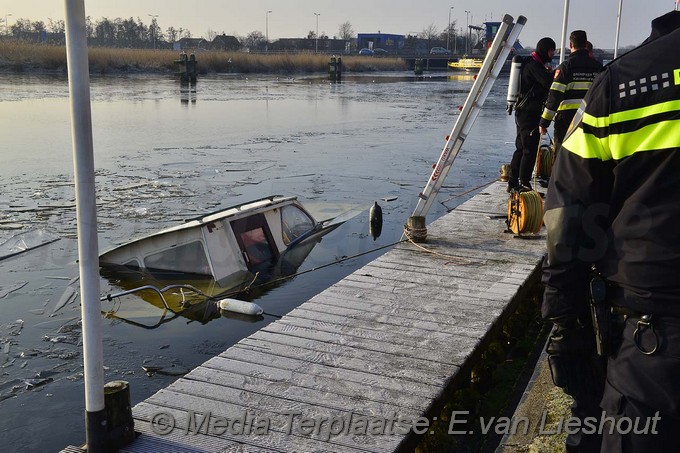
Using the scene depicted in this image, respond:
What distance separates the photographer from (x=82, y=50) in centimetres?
288

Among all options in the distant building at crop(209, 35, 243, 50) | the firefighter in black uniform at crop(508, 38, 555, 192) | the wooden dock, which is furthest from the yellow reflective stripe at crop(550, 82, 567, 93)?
the distant building at crop(209, 35, 243, 50)

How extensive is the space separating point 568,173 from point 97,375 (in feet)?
7.28

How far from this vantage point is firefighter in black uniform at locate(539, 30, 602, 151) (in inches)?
324

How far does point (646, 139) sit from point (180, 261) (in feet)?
21.8

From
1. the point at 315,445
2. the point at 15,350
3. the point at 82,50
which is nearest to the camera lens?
the point at 82,50

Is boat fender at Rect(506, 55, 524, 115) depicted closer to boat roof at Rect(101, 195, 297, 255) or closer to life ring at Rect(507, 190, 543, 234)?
life ring at Rect(507, 190, 543, 234)

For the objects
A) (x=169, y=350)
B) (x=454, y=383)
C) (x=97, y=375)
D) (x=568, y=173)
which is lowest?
(x=169, y=350)

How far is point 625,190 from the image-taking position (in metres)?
2.39

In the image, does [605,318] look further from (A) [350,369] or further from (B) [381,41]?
(B) [381,41]

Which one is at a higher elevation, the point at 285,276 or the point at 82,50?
the point at 82,50

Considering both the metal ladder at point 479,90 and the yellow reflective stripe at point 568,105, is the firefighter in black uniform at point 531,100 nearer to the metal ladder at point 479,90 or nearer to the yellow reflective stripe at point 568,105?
the yellow reflective stripe at point 568,105

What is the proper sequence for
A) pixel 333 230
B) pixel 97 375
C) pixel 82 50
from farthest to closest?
pixel 333 230, pixel 97 375, pixel 82 50

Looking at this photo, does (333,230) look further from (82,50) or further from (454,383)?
(82,50)

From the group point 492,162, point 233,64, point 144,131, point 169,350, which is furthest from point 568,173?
point 233,64
